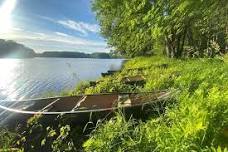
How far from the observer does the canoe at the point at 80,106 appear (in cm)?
987

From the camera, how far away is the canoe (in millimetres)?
9867

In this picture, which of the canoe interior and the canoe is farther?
the canoe interior

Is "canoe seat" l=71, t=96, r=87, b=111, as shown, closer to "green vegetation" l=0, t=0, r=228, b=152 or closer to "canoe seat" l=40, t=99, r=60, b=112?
"canoe seat" l=40, t=99, r=60, b=112

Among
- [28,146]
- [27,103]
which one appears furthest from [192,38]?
[28,146]

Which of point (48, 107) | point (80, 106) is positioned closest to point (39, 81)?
point (48, 107)

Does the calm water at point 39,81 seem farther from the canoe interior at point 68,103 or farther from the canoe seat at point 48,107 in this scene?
the canoe seat at point 48,107

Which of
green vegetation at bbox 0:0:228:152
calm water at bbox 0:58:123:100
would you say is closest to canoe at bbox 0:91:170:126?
green vegetation at bbox 0:0:228:152

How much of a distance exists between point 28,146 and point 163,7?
200 inches

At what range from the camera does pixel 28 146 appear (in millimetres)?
9406

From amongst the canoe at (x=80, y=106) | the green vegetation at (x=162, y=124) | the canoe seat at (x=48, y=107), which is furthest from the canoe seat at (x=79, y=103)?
the green vegetation at (x=162, y=124)

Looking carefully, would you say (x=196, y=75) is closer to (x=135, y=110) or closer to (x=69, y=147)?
(x=135, y=110)

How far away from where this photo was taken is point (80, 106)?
→ 12523mm

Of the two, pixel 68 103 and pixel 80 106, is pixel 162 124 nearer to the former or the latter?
pixel 80 106

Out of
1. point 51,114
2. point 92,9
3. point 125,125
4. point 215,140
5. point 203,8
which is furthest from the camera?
point 92,9
